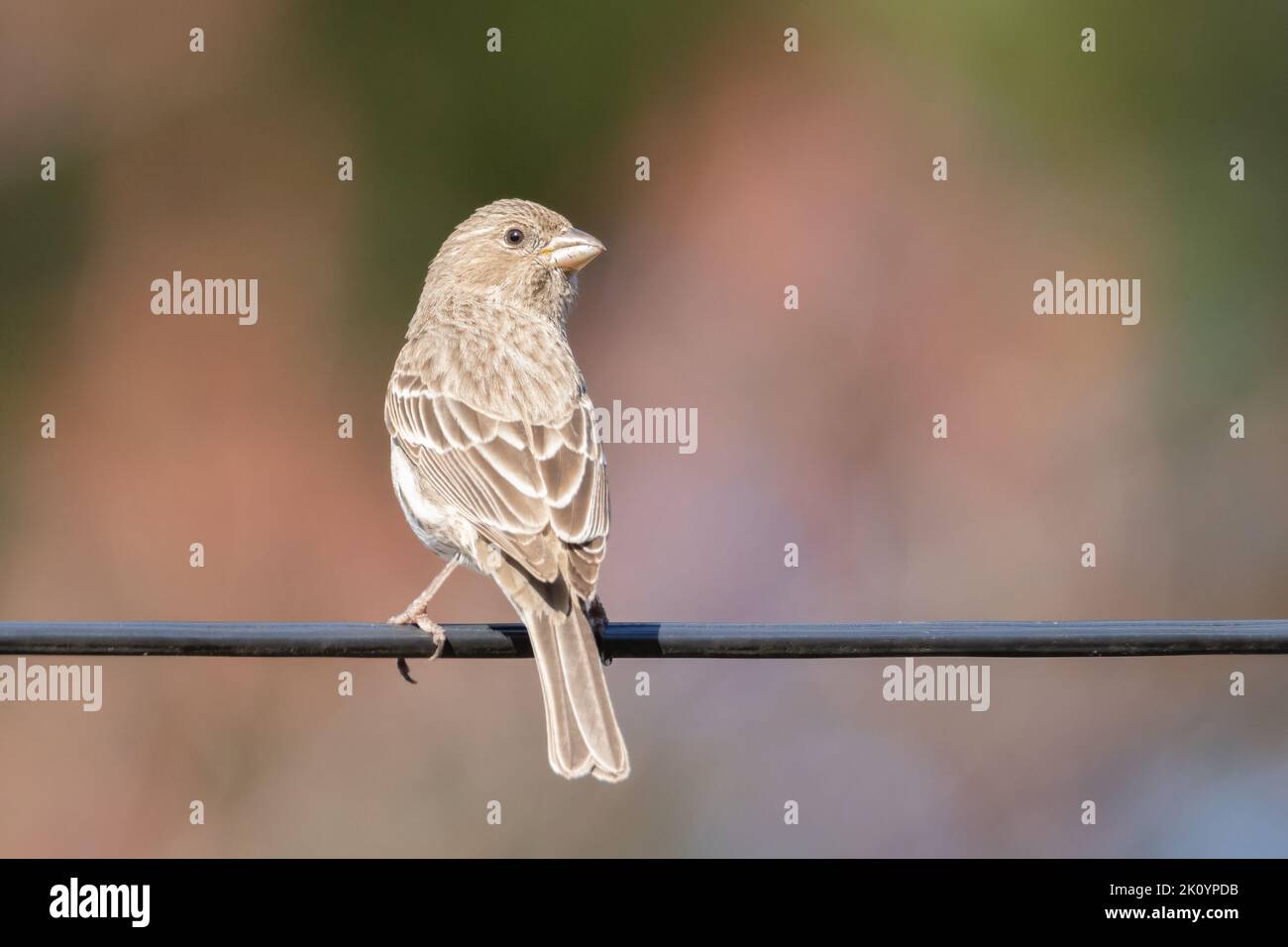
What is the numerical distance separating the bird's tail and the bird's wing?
131 millimetres

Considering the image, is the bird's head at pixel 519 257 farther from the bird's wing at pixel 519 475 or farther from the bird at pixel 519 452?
the bird's wing at pixel 519 475

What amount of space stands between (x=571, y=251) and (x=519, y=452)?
1750 millimetres

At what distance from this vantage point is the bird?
5316mm

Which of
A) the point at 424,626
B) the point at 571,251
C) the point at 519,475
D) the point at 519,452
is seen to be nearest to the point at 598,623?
the point at 424,626

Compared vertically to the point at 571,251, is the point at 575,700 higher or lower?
lower

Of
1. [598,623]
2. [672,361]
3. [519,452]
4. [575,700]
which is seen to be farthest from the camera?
[672,361]

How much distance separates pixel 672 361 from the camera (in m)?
12.9

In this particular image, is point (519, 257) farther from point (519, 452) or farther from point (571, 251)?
point (519, 452)

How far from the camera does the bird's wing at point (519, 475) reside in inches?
217

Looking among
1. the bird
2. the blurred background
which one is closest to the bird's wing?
the bird

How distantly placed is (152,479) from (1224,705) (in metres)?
8.01

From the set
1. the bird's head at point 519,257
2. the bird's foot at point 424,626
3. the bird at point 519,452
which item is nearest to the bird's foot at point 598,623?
the bird at point 519,452

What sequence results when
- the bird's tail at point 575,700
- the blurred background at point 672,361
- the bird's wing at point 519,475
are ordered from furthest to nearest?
the blurred background at point 672,361 → the bird's wing at point 519,475 → the bird's tail at point 575,700

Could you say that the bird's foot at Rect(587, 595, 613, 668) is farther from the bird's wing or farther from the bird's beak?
the bird's beak
